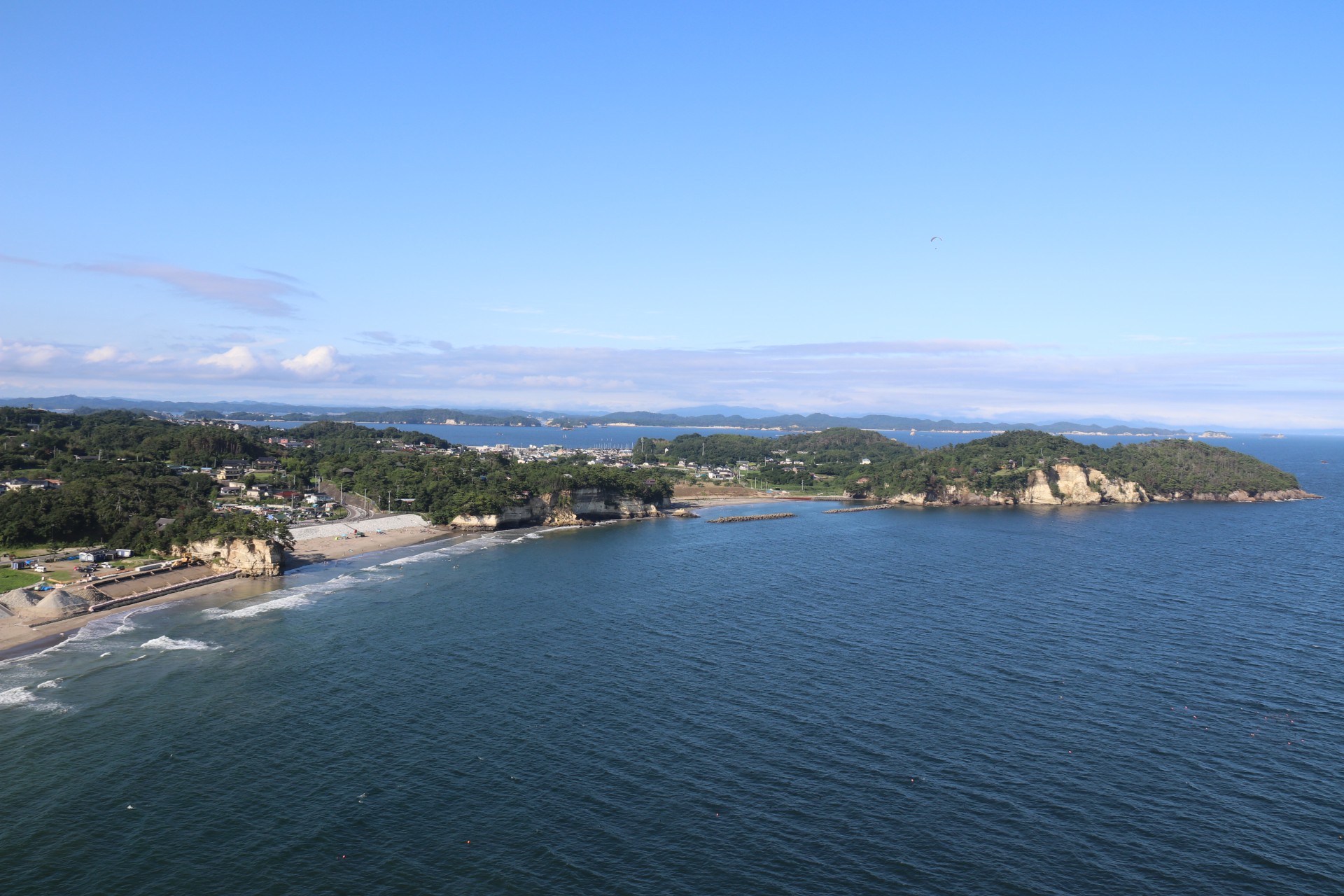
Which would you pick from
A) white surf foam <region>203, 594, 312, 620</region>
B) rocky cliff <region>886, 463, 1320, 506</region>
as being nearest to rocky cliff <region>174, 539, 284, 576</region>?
white surf foam <region>203, 594, 312, 620</region>

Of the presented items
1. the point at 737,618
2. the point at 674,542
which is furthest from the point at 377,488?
the point at 737,618

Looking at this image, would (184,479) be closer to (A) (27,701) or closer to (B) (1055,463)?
(A) (27,701)

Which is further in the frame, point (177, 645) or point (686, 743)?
point (177, 645)

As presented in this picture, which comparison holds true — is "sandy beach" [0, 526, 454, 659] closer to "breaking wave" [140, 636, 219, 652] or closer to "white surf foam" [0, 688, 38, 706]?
"breaking wave" [140, 636, 219, 652]

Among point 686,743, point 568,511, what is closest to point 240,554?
point 568,511

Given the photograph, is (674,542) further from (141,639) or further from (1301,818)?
(1301,818)

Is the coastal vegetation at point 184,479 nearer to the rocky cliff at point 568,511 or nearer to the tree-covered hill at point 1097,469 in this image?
the rocky cliff at point 568,511
